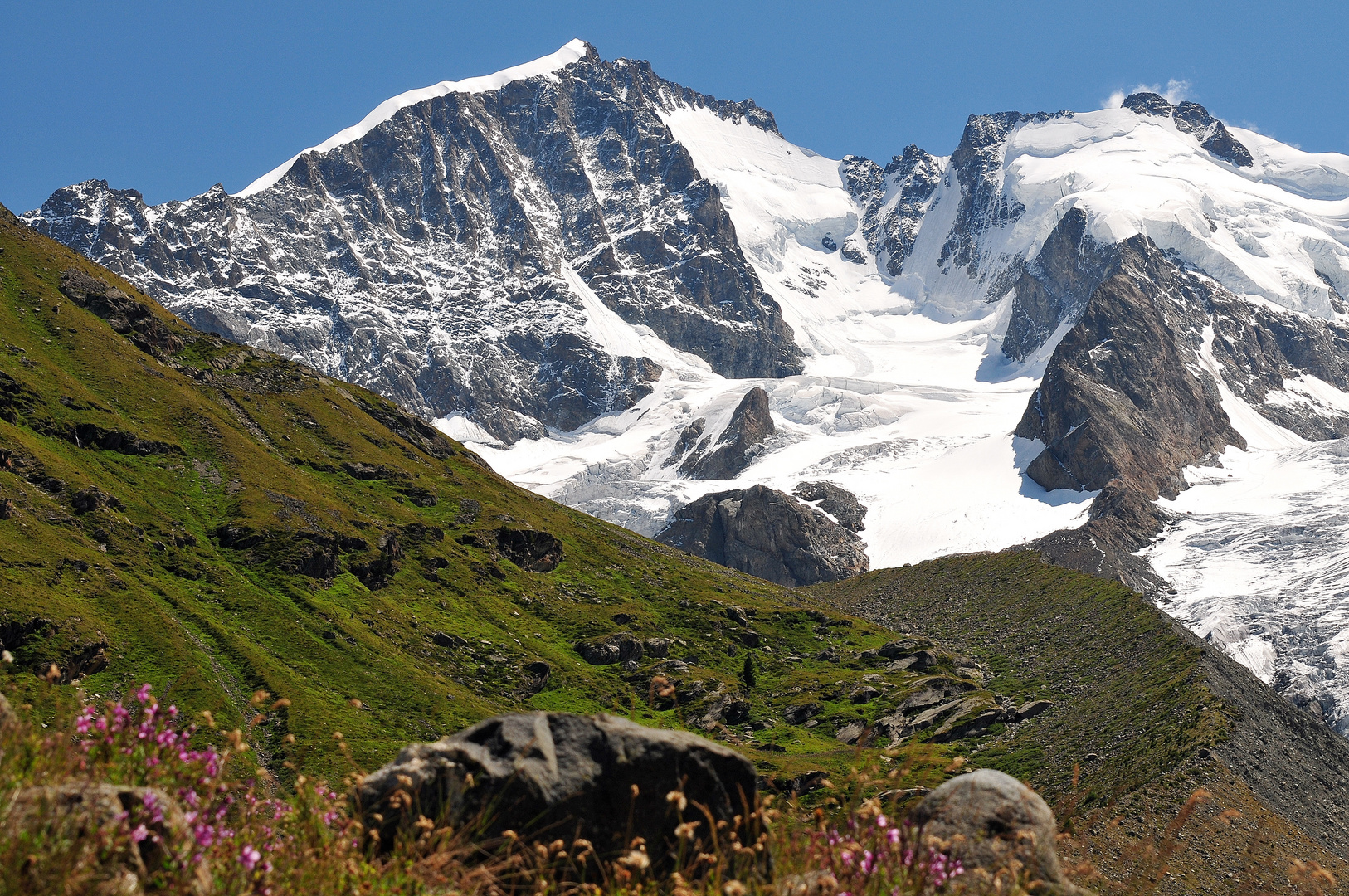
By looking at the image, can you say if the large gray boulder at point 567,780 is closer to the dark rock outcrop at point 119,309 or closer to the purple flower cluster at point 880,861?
the purple flower cluster at point 880,861

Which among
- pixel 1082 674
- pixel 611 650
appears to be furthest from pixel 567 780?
pixel 1082 674

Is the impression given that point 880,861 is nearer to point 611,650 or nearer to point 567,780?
point 567,780

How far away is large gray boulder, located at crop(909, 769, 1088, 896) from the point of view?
10594mm

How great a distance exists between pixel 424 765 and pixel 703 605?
134415 mm

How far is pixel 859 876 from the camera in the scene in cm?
874

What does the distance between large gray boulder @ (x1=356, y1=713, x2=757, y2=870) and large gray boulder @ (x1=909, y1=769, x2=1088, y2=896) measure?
241 centimetres

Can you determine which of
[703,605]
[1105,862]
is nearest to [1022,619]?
[703,605]

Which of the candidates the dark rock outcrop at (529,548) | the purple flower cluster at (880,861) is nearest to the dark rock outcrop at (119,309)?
the dark rock outcrop at (529,548)

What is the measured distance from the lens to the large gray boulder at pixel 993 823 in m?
10.6

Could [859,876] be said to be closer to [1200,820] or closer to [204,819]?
[204,819]

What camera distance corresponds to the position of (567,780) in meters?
12.3

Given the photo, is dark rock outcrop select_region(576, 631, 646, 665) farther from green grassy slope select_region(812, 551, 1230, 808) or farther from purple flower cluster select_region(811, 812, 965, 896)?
purple flower cluster select_region(811, 812, 965, 896)

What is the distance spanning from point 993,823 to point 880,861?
349cm

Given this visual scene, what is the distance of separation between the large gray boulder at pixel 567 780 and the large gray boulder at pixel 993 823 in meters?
2.41
